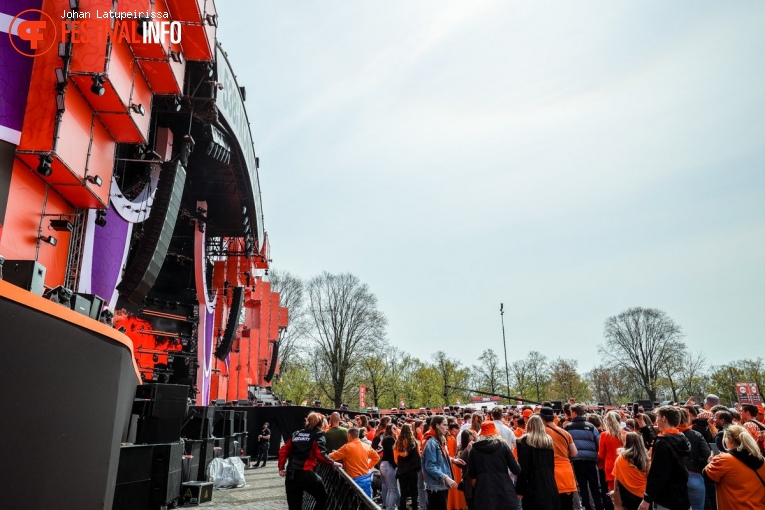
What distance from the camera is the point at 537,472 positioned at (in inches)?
220

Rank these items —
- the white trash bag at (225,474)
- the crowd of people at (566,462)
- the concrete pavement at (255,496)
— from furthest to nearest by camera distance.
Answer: the white trash bag at (225,474) → the concrete pavement at (255,496) → the crowd of people at (566,462)

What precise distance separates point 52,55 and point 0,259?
7.43 metres

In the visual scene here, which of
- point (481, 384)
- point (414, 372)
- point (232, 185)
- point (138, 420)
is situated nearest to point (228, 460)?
point (138, 420)

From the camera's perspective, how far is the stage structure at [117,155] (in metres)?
8.16

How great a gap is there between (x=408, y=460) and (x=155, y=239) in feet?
26.3

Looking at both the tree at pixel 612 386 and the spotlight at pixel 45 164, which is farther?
the tree at pixel 612 386

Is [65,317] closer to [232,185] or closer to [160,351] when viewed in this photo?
[232,185]

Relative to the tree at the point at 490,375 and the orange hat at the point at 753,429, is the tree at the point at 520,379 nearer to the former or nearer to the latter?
Result: the tree at the point at 490,375

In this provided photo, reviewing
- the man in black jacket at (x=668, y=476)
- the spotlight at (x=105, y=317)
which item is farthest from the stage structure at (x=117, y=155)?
the man in black jacket at (x=668, y=476)

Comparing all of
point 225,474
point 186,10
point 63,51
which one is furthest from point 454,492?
point 186,10

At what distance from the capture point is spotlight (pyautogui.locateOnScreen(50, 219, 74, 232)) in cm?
889

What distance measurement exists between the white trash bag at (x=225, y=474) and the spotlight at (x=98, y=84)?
980 cm

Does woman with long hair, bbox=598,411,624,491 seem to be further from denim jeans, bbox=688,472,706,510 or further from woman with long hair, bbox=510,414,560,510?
woman with long hair, bbox=510,414,560,510

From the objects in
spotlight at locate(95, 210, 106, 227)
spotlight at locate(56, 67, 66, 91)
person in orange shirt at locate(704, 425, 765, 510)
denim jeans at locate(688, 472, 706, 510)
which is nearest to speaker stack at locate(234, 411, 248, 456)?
spotlight at locate(95, 210, 106, 227)
